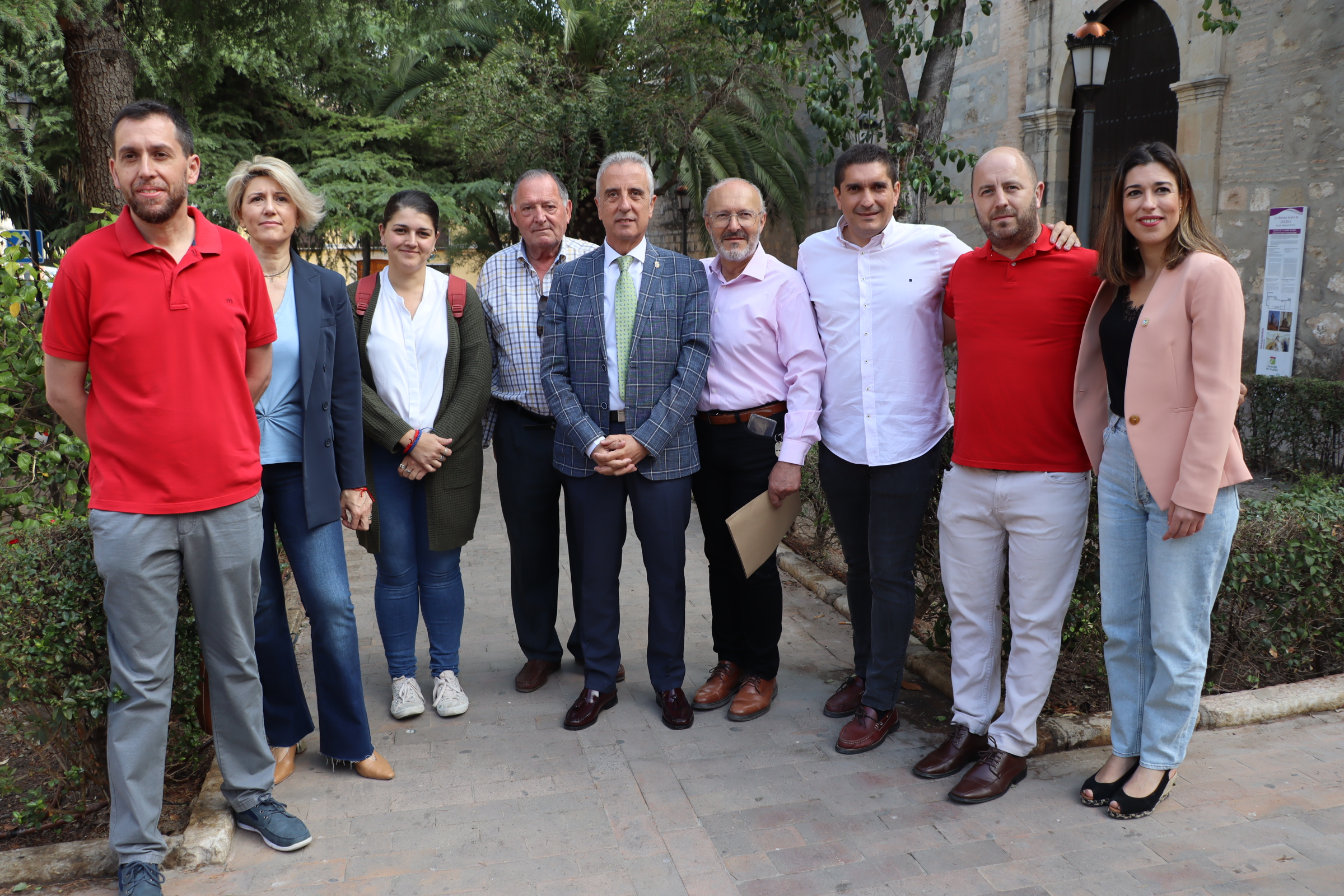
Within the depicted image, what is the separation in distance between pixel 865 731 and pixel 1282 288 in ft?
26.6

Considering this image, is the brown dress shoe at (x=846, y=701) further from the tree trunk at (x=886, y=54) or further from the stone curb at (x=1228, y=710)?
the tree trunk at (x=886, y=54)

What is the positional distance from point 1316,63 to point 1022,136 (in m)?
4.50

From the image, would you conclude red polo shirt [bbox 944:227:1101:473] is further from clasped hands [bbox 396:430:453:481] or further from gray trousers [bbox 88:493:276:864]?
gray trousers [bbox 88:493:276:864]

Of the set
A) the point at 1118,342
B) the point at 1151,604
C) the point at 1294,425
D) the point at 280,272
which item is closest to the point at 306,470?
the point at 280,272

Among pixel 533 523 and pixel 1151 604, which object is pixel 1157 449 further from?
pixel 533 523

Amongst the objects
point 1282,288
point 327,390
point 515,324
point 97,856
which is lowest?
point 97,856

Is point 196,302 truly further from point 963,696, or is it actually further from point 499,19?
point 499,19

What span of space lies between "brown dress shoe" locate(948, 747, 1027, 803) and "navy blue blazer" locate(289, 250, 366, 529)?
2.38 meters

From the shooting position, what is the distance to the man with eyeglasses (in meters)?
3.91

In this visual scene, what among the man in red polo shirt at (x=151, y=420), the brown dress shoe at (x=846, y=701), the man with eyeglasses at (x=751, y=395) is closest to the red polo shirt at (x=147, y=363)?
the man in red polo shirt at (x=151, y=420)

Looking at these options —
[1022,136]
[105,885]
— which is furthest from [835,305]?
[1022,136]

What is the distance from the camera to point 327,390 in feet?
11.5

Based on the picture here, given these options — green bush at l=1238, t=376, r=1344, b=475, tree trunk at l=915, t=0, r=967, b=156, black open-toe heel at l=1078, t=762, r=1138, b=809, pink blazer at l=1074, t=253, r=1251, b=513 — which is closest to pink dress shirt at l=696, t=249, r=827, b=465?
pink blazer at l=1074, t=253, r=1251, b=513

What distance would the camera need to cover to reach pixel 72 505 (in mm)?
4750
